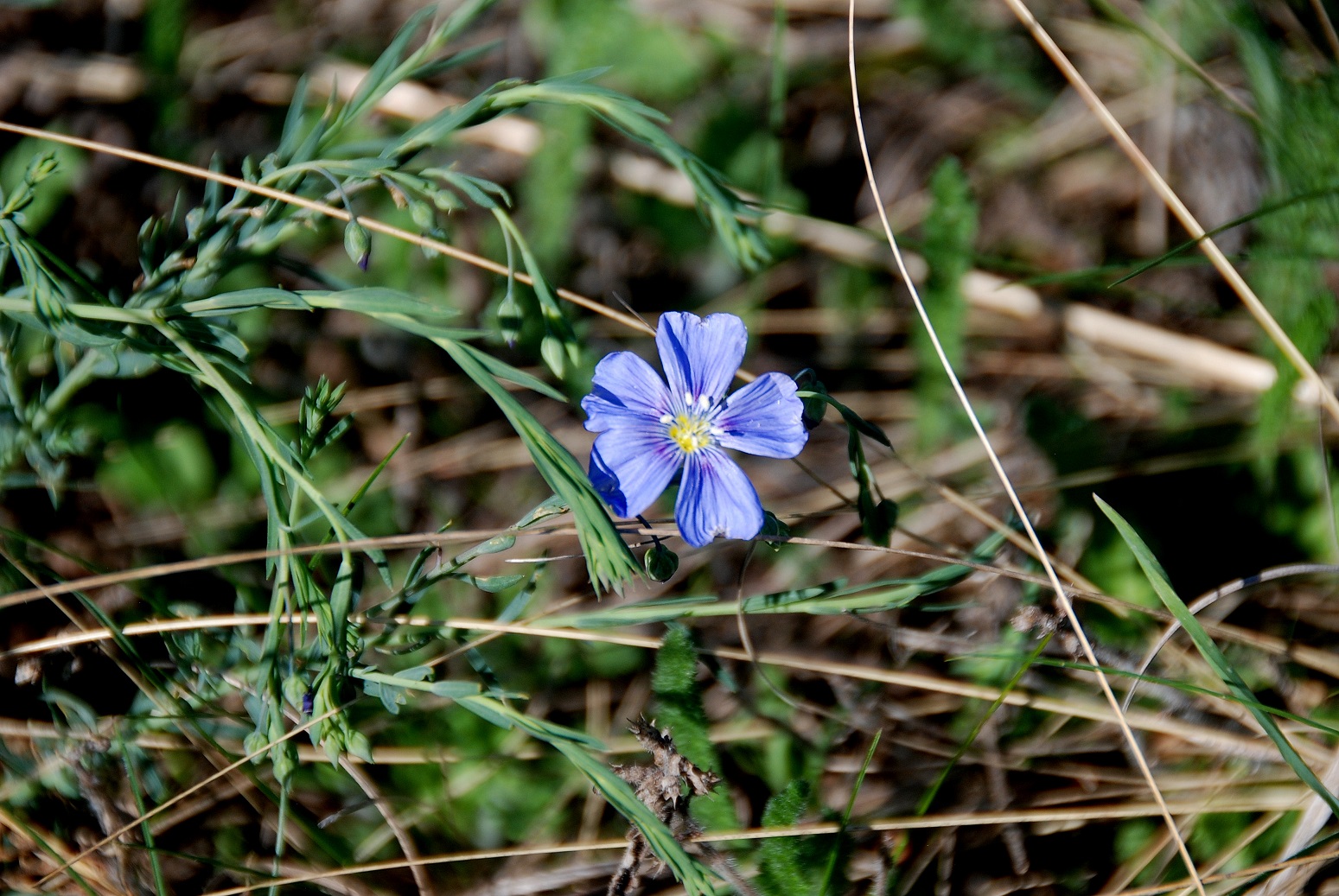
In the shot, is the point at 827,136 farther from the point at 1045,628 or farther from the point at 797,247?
the point at 1045,628

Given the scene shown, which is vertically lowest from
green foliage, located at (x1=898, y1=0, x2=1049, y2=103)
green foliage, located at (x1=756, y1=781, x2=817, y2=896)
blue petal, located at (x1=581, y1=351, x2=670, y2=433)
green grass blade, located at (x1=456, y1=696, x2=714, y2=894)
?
green foliage, located at (x1=756, y1=781, x2=817, y2=896)

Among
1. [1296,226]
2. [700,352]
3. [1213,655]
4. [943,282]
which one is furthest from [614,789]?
[1296,226]

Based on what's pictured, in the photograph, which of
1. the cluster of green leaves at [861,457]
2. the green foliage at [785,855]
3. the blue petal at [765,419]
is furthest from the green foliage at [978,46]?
the green foliage at [785,855]

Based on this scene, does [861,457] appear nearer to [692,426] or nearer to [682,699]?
[692,426]

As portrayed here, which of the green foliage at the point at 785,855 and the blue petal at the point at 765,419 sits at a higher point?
the blue petal at the point at 765,419

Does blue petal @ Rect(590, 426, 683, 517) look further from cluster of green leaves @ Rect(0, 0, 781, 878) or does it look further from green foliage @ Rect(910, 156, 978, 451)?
green foliage @ Rect(910, 156, 978, 451)

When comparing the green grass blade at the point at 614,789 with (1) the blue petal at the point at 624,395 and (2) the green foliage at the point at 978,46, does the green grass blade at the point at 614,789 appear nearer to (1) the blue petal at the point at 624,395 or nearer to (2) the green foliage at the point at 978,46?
(1) the blue petal at the point at 624,395

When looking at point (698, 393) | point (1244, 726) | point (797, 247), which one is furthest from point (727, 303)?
point (1244, 726)

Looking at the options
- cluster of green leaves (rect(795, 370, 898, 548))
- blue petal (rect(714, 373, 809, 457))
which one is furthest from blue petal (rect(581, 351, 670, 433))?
cluster of green leaves (rect(795, 370, 898, 548))
